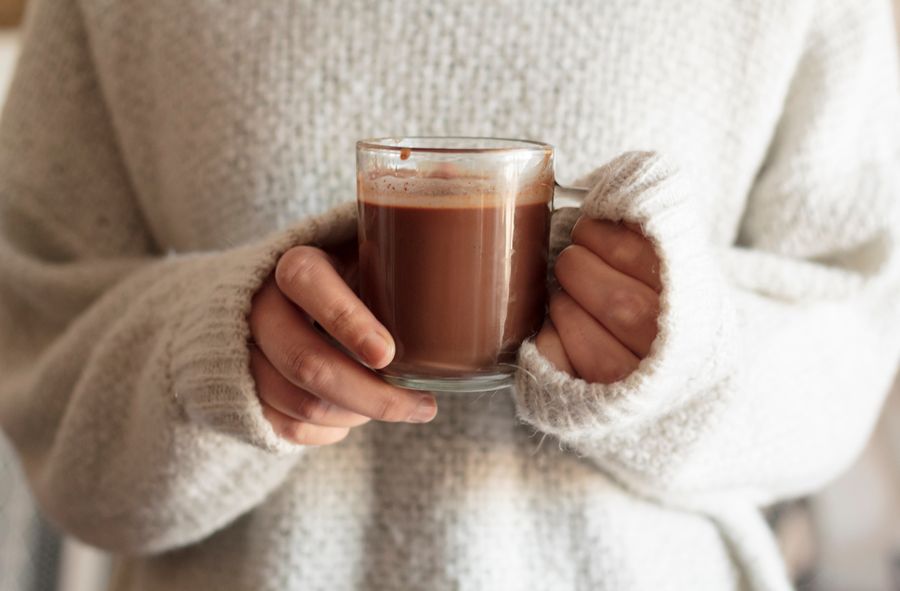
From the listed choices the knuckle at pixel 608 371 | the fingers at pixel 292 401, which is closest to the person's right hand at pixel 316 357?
the fingers at pixel 292 401

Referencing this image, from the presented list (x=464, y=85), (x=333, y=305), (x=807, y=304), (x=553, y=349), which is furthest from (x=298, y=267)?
(x=807, y=304)

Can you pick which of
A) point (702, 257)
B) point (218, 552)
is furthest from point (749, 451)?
point (218, 552)

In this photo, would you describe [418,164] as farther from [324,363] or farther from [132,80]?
[132,80]

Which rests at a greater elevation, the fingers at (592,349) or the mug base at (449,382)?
the fingers at (592,349)

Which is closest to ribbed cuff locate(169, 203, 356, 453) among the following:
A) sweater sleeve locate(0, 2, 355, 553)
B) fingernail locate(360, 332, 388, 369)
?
sweater sleeve locate(0, 2, 355, 553)

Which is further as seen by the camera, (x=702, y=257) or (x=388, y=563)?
(x=388, y=563)

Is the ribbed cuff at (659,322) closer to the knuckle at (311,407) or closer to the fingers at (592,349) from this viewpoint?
the fingers at (592,349)
